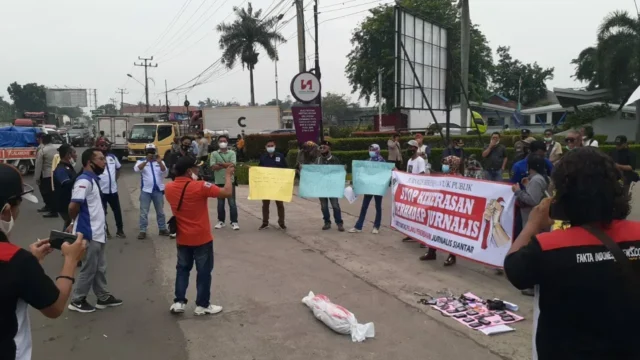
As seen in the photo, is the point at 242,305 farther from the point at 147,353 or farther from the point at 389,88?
the point at 389,88

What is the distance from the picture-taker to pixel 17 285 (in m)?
1.94

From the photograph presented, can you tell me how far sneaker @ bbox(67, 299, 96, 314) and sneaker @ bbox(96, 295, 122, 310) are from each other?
0.29 feet

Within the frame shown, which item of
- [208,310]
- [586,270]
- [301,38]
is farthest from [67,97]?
[586,270]

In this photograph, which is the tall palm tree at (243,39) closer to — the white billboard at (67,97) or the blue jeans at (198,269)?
the blue jeans at (198,269)

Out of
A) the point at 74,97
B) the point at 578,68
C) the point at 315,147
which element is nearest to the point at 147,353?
the point at 315,147

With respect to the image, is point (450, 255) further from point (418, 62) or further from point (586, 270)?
point (418, 62)

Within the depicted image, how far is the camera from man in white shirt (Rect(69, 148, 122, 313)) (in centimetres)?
524

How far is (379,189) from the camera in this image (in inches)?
356

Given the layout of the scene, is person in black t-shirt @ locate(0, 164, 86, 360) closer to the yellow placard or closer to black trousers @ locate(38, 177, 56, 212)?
the yellow placard

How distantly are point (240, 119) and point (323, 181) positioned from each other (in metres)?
23.1

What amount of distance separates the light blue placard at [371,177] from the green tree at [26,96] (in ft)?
421

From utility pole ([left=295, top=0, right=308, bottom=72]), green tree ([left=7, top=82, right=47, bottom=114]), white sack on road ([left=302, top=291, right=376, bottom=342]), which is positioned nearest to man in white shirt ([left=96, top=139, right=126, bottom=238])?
white sack on road ([left=302, top=291, right=376, bottom=342])

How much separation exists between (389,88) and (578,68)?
23.9 meters

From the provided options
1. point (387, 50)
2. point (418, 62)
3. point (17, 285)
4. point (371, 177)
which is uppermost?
point (387, 50)
